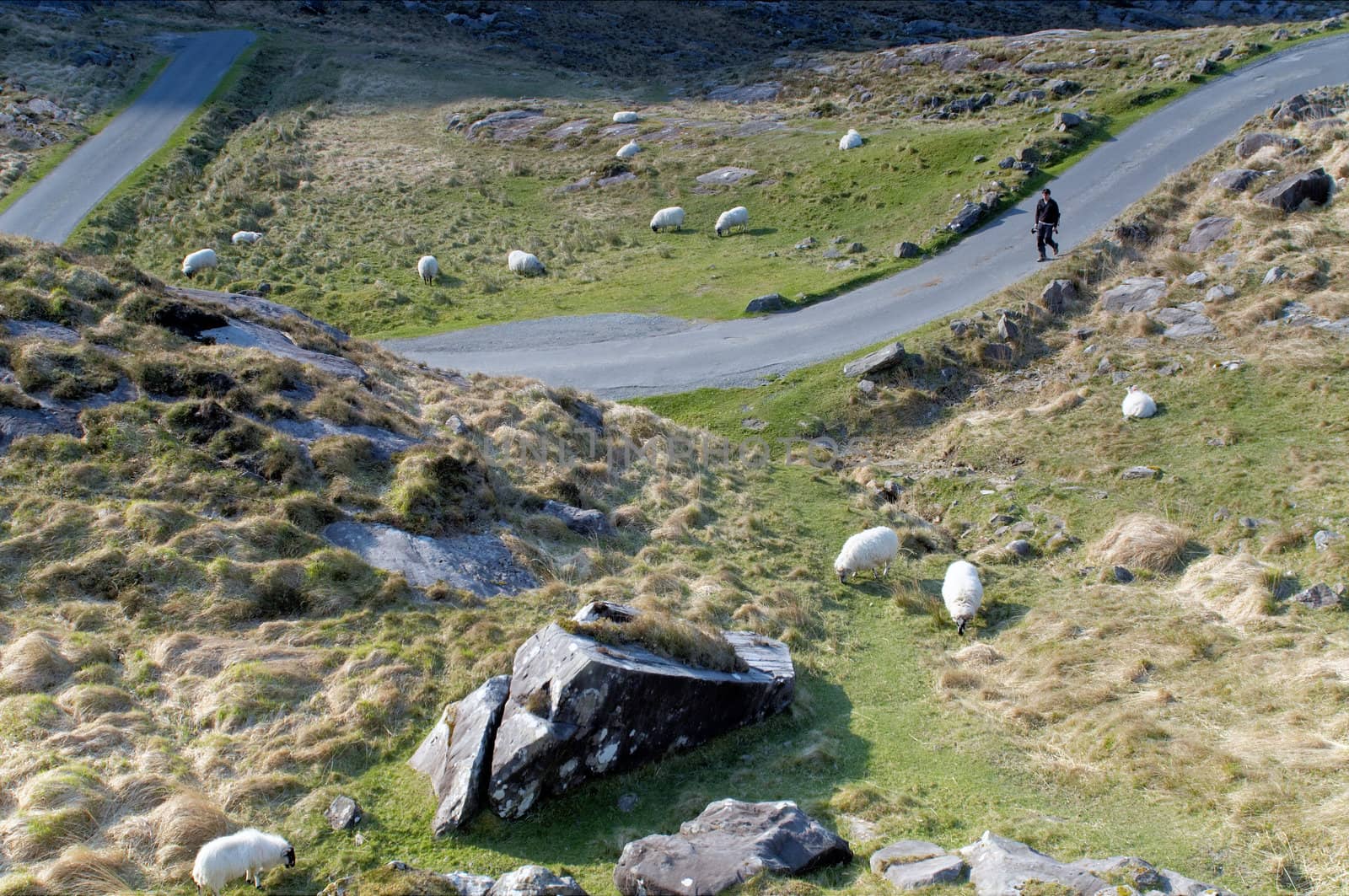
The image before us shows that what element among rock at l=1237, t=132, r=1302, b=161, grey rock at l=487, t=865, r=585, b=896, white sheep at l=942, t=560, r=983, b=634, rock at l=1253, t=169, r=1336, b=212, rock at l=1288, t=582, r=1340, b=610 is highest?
rock at l=1237, t=132, r=1302, b=161

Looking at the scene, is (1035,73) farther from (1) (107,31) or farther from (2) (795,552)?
(1) (107,31)

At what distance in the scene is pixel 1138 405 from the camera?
2225cm

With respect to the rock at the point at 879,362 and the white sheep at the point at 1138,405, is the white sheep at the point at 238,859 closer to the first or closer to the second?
the white sheep at the point at 1138,405

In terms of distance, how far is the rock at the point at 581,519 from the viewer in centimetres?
1816

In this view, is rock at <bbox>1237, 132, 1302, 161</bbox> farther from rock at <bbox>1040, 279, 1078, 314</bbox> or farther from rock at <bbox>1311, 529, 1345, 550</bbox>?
rock at <bbox>1311, 529, 1345, 550</bbox>

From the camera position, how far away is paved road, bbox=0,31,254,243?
44.2 metres

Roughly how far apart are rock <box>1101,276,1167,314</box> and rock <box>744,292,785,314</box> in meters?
10.3

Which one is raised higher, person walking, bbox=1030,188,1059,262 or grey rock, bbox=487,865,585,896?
person walking, bbox=1030,188,1059,262

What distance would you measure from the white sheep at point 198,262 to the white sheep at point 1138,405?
115ft

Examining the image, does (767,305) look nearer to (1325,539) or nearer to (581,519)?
(581,519)

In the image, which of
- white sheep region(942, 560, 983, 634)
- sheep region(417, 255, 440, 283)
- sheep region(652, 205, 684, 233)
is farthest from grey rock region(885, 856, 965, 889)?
sheep region(652, 205, 684, 233)

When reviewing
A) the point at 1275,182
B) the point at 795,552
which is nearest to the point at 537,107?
the point at 1275,182

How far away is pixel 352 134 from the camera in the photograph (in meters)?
58.4

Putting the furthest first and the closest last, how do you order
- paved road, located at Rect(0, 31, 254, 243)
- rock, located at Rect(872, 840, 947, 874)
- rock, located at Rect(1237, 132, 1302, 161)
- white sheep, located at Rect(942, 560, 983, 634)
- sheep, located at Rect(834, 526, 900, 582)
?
paved road, located at Rect(0, 31, 254, 243), rock, located at Rect(1237, 132, 1302, 161), sheep, located at Rect(834, 526, 900, 582), white sheep, located at Rect(942, 560, 983, 634), rock, located at Rect(872, 840, 947, 874)
